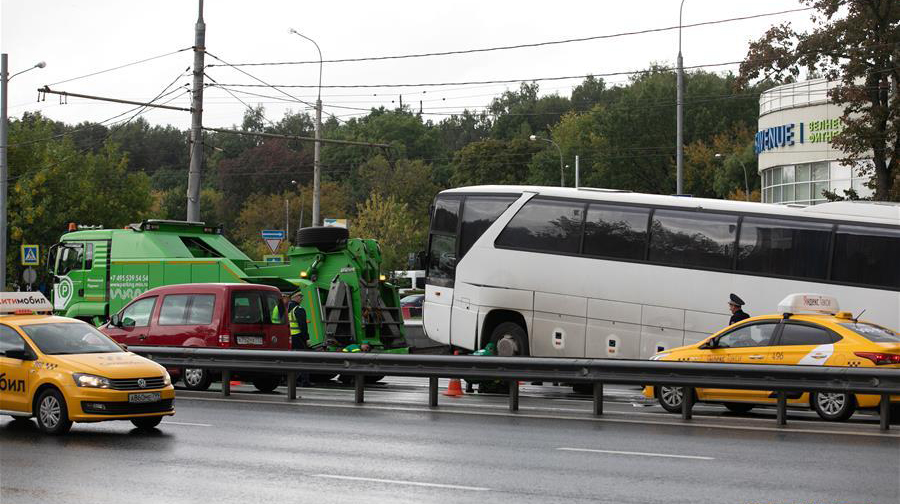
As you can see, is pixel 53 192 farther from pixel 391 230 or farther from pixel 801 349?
pixel 801 349

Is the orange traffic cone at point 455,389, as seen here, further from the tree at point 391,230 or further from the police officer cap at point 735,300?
the tree at point 391,230

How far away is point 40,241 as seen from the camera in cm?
5859

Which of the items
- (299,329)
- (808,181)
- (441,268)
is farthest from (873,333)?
(808,181)

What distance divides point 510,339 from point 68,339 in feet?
32.9

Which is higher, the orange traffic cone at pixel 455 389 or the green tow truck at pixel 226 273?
the green tow truck at pixel 226 273

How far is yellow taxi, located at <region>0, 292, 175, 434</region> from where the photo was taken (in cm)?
1398

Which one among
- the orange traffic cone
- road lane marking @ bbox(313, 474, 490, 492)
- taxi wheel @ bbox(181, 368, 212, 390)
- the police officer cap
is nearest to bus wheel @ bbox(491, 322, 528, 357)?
the orange traffic cone

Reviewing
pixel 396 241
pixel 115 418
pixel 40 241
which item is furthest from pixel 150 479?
pixel 396 241

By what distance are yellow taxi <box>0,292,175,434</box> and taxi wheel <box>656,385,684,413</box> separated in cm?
754

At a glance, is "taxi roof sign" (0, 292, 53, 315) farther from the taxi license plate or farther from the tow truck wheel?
the tow truck wheel

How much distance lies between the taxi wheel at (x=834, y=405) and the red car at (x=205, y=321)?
399 inches

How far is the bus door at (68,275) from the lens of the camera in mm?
28625

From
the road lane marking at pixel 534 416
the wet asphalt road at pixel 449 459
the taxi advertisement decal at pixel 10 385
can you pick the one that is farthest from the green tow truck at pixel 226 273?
the taxi advertisement decal at pixel 10 385

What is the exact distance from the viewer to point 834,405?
54.3ft
